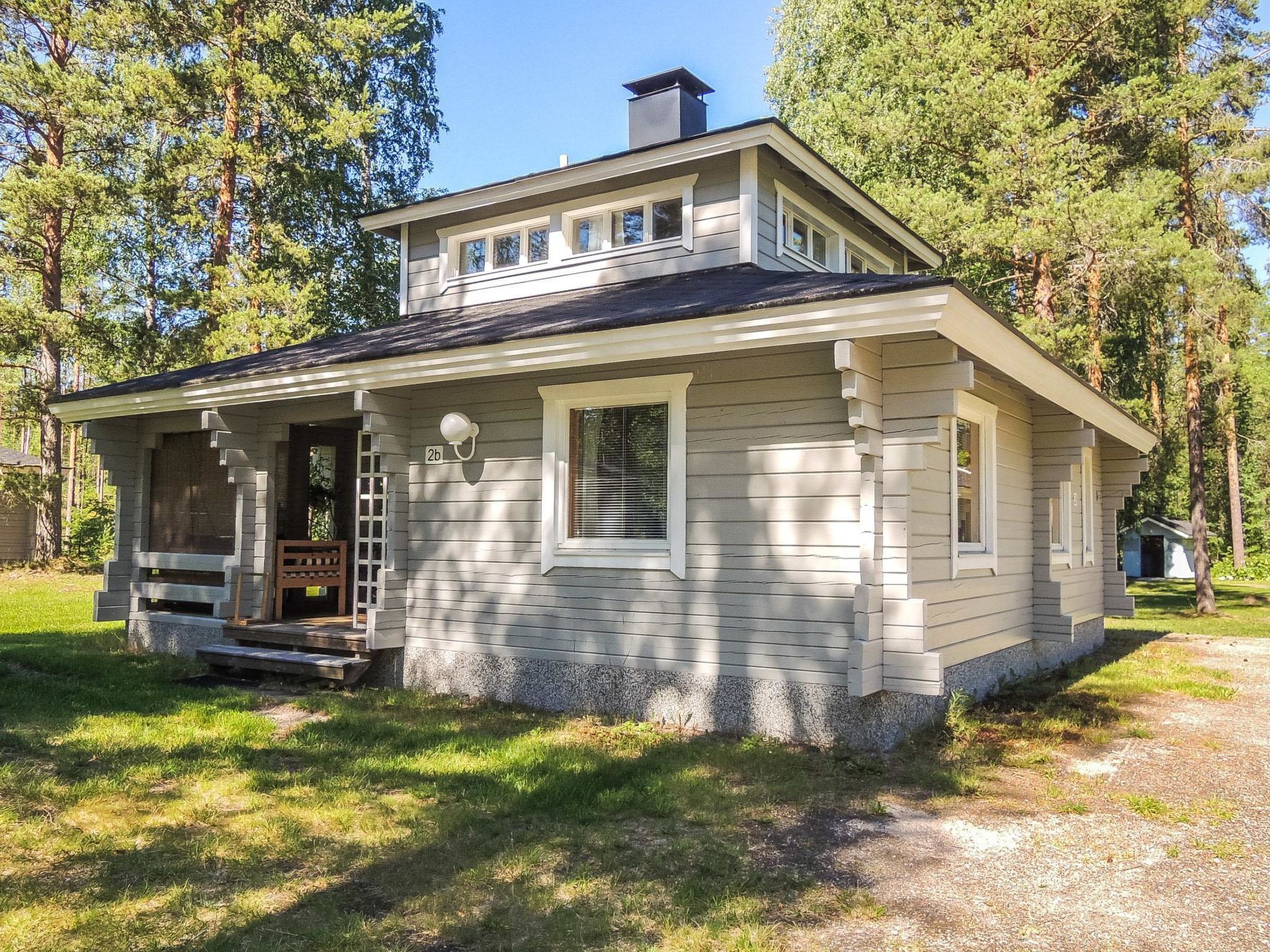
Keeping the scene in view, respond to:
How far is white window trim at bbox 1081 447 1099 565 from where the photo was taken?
10.7 metres

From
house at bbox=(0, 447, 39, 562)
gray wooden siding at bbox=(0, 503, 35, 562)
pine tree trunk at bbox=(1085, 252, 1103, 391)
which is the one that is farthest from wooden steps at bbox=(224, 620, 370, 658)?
gray wooden siding at bbox=(0, 503, 35, 562)

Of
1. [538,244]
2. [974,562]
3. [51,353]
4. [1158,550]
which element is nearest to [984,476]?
[974,562]

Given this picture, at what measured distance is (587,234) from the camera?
8938 mm

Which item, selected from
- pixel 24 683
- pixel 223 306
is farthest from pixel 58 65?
pixel 24 683

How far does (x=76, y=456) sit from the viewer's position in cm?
3975

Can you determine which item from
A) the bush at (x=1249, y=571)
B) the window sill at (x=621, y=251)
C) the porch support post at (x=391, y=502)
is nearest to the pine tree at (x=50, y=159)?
the window sill at (x=621, y=251)

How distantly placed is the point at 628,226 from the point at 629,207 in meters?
0.18

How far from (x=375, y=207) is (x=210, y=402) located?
16087mm

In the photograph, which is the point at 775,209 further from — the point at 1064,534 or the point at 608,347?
the point at 1064,534

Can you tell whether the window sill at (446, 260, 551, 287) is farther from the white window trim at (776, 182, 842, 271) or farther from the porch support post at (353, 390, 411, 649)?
the white window trim at (776, 182, 842, 271)

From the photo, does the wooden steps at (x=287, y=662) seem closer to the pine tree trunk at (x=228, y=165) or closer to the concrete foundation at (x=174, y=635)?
the concrete foundation at (x=174, y=635)

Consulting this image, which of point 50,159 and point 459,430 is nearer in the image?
point 459,430

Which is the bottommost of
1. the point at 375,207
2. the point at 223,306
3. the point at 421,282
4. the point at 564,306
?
the point at 564,306

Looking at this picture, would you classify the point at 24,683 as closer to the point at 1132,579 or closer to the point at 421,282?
the point at 421,282
